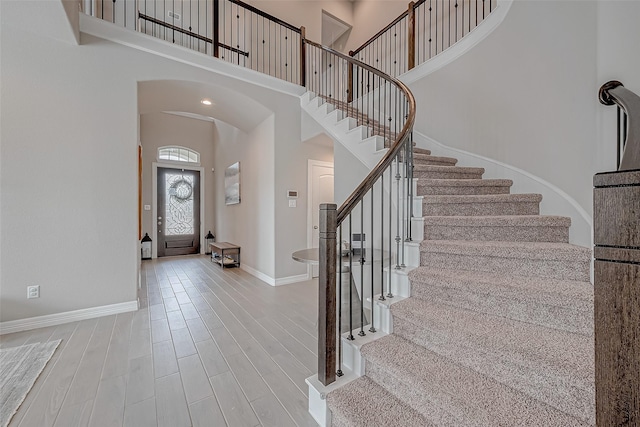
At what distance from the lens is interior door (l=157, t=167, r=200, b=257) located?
6.78 metres

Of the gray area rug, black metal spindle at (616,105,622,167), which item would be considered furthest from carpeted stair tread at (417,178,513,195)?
the gray area rug

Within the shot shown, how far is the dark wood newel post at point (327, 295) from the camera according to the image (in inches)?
58.4

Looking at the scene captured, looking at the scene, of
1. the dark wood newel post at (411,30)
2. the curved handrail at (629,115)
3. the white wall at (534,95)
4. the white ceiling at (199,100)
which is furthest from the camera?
the dark wood newel post at (411,30)

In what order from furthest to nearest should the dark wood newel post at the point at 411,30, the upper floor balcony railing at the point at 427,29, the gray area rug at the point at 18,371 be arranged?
the dark wood newel post at the point at 411,30
the upper floor balcony railing at the point at 427,29
the gray area rug at the point at 18,371

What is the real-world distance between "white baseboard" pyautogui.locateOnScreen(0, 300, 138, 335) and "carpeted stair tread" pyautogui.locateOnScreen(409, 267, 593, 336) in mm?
3141

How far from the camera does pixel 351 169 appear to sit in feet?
12.5

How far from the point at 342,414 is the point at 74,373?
1945 millimetres

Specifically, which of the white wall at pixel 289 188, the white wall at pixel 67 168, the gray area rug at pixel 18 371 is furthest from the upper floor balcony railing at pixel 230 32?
the gray area rug at pixel 18 371

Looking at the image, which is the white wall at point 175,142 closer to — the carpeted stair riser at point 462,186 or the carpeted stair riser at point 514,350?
the carpeted stair riser at point 462,186

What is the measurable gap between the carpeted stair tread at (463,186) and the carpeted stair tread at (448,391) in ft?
5.02

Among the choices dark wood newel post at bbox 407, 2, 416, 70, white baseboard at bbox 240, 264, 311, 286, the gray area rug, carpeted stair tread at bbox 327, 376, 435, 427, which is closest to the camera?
carpeted stair tread at bbox 327, 376, 435, 427

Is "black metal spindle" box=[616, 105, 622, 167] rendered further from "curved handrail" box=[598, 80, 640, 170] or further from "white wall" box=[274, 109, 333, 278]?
"white wall" box=[274, 109, 333, 278]

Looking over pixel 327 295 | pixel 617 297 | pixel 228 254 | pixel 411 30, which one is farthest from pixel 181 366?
pixel 411 30

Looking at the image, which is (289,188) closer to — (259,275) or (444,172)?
(259,275)
